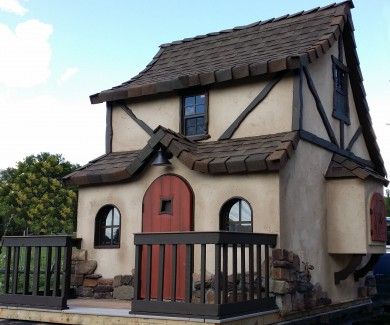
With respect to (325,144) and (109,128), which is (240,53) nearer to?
(325,144)

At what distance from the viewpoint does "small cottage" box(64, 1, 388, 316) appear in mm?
9656

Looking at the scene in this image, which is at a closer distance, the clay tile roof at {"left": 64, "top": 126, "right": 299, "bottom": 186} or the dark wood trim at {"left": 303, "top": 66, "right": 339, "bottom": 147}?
the clay tile roof at {"left": 64, "top": 126, "right": 299, "bottom": 186}

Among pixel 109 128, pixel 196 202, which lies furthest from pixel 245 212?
pixel 109 128

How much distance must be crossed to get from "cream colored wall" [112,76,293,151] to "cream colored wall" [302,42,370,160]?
0.47 meters

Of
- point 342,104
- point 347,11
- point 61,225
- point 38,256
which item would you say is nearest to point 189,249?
point 38,256

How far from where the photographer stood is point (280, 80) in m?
10.9

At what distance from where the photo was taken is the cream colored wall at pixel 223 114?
35.3ft

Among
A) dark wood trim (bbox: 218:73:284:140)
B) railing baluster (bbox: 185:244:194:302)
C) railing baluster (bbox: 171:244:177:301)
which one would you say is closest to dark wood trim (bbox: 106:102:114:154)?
dark wood trim (bbox: 218:73:284:140)

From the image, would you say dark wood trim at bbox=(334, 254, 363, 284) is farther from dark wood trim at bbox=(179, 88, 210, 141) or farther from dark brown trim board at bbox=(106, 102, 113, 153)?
dark brown trim board at bbox=(106, 102, 113, 153)

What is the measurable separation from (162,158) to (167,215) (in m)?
1.11

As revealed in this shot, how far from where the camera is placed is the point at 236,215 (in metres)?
10.1

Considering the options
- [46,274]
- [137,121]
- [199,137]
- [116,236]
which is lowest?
[46,274]

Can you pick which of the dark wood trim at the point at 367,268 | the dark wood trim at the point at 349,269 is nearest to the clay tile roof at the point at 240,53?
the dark wood trim at the point at 349,269

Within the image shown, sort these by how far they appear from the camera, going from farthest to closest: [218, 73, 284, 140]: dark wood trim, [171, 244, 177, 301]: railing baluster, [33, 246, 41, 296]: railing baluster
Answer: [218, 73, 284, 140]: dark wood trim, [33, 246, 41, 296]: railing baluster, [171, 244, 177, 301]: railing baluster
